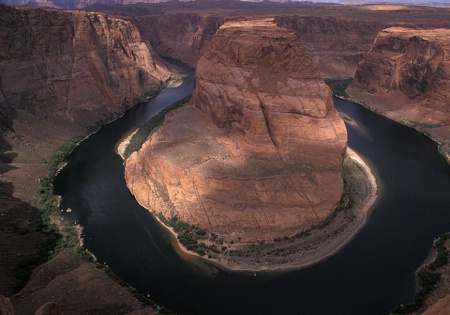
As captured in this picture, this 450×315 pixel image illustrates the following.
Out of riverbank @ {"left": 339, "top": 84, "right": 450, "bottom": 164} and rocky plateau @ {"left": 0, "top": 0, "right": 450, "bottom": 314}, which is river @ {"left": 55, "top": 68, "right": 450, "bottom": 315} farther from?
riverbank @ {"left": 339, "top": 84, "right": 450, "bottom": 164}

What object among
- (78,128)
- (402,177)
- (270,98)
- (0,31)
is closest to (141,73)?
(78,128)

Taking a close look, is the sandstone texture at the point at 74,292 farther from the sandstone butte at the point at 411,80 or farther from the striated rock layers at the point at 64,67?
the sandstone butte at the point at 411,80

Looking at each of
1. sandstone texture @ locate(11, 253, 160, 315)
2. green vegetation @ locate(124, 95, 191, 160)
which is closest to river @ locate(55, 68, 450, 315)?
green vegetation @ locate(124, 95, 191, 160)

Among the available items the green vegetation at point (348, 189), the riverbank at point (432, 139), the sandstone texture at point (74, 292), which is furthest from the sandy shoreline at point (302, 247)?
the sandstone texture at point (74, 292)

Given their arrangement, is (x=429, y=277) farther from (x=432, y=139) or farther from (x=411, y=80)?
(x=411, y=80)

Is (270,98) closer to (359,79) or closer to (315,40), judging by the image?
(359,79)
